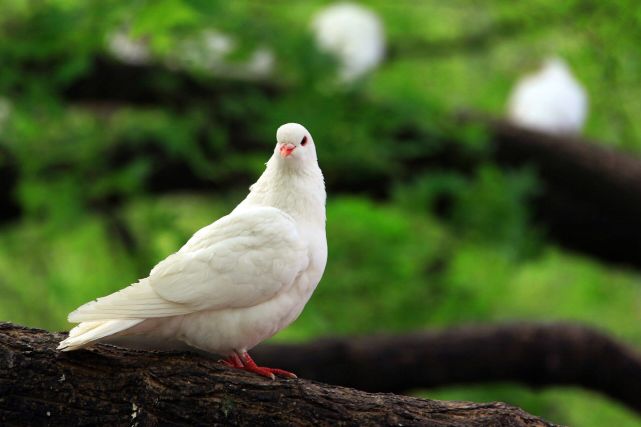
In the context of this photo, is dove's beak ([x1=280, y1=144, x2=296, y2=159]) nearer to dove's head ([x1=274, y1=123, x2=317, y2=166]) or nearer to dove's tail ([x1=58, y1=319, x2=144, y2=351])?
dove's head ([x1=274, y1=123, x2=317, y2=166])

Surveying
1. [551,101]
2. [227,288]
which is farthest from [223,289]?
[551,101]

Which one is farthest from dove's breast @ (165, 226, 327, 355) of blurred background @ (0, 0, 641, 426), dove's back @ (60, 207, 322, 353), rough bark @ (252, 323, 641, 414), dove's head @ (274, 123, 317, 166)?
blurred background @ (0, 0, 641, 426)

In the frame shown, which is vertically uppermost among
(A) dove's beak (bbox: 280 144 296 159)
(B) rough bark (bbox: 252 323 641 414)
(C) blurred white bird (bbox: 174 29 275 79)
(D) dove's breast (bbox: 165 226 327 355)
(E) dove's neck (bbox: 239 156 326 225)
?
(C) blurred white bird (bbox: 174 29 275 79)

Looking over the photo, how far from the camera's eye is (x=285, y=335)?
407 inches

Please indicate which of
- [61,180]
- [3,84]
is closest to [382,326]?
[61,180]

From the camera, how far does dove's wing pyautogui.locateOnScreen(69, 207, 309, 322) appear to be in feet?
11.1

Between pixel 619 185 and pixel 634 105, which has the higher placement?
pixel 634 105

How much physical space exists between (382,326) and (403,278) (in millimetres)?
848

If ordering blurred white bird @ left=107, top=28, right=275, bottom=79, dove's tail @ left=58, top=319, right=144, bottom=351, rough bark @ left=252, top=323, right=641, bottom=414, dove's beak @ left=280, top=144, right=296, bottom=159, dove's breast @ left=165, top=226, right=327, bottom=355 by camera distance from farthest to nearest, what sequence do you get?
blurred white bird @ left=107, top=28, right=275, bottom=79 → rough bark @ left=252, top=323, right=641, bottom=414 → dove's beak @ left=280, top=144, right=296, bottom=159 → dove's breast @ left=165, top=226, right=327, bottom=355 → dove's tail @ left=58, top=319, right=144, bottom=351

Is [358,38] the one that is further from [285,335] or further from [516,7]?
[285,335]

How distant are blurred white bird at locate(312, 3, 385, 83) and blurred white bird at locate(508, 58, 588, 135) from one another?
1.60 metres

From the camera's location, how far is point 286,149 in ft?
12.0

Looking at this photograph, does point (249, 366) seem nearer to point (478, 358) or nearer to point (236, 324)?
point (236, 324)

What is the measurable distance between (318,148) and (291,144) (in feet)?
14.5
